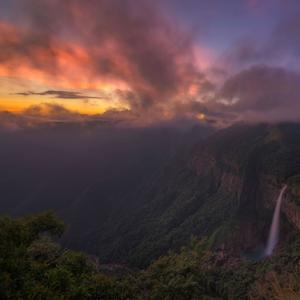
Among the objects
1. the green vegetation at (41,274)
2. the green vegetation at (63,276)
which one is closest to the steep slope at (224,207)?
the green vegetation at (63,276)

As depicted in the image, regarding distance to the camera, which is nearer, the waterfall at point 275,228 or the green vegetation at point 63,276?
the green vegetation at point 63,276

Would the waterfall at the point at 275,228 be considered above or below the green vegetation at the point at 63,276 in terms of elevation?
below

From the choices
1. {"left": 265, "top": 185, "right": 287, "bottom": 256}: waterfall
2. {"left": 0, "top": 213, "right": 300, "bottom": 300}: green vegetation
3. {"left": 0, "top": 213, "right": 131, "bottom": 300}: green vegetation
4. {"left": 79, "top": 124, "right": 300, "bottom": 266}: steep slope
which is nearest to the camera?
{"left": 0, "top": 213, "right": 131, "bottom": 300}: green vegetation

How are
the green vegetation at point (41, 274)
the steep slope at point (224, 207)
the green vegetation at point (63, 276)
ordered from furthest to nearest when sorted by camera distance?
the steep slope at point (224, 207) → the green vegetation at point (63, 276) → the green vegetation at point (41, 274)

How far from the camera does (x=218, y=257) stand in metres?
86.6

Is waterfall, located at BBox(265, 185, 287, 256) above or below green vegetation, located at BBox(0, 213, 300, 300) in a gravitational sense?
below

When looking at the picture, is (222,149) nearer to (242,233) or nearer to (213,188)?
(213,188)

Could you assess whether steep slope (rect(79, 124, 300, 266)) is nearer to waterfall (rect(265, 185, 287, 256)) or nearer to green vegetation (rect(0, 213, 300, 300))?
waterfall (rect(265, 185, 287, 256))

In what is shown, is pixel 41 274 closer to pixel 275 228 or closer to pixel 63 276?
pixel 63 276

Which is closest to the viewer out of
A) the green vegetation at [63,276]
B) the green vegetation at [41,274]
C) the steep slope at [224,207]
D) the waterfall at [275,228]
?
the green vegetation at [41,274]

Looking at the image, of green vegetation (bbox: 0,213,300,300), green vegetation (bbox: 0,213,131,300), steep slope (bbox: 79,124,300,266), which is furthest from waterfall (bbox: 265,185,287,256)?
green vegetation (bbox: 0,213,131,300)

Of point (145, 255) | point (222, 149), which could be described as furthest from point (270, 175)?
point (222, 149)

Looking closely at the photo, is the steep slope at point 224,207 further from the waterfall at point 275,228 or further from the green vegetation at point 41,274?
the green vegetation at point 41,274

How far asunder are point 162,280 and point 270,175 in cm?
9818
